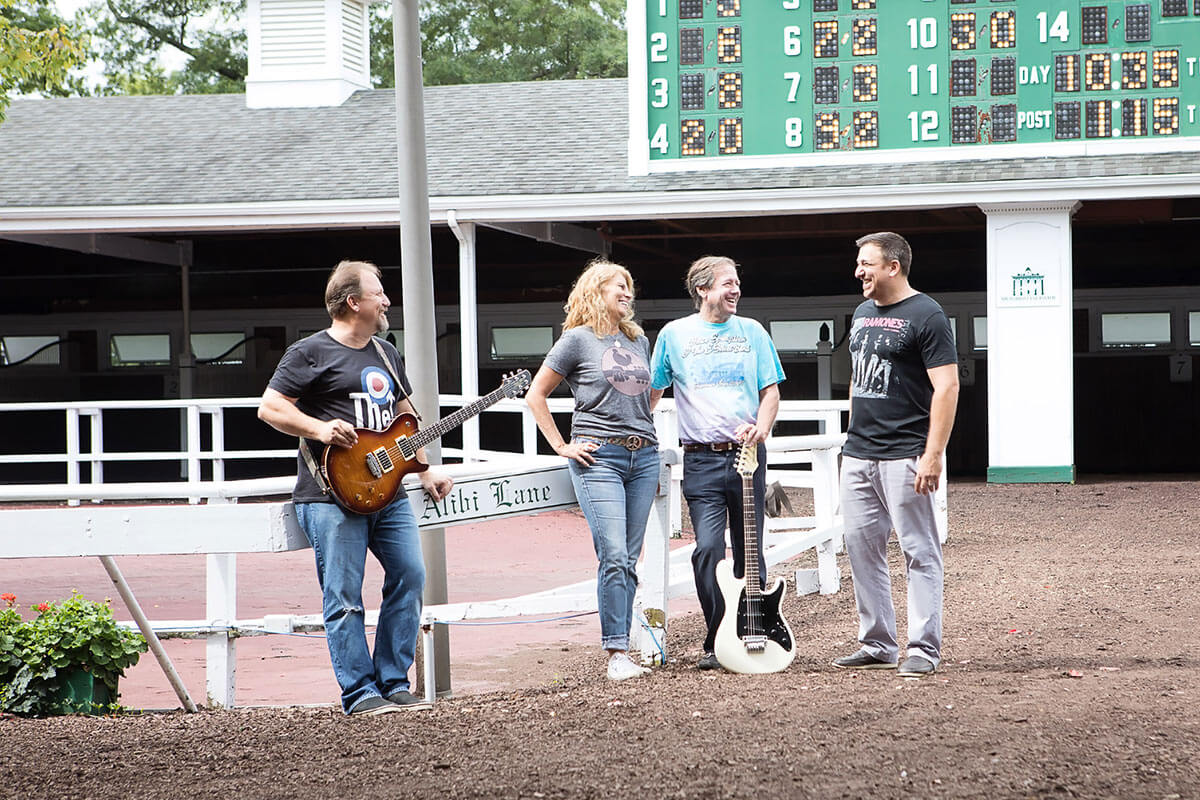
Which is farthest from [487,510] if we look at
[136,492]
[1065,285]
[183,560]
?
[1065,285]

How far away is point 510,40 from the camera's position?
37.3 m

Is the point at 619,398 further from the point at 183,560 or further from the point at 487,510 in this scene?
the point at 183,560

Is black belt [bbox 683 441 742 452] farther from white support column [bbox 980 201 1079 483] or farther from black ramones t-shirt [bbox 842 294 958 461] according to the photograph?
white support column [bbox 980 201 1079 483]

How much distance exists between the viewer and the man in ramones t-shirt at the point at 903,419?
5359mm

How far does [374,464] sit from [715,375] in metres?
1.48

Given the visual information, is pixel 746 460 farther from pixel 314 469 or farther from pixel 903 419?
pixel 314 469

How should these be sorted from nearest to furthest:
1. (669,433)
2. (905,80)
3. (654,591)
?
(654,591) → (669,433) → (905,80)

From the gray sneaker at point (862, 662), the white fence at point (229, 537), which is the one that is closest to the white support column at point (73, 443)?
the white fence at point (229, 537)

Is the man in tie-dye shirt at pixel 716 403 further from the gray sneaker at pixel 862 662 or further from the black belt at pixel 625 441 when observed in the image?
the gray sneaker at pixel 862 662

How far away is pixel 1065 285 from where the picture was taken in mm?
14562

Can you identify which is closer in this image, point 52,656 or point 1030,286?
point 52,656

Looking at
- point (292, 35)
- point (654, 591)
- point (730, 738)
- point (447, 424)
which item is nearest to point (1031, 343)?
point (654, 591)

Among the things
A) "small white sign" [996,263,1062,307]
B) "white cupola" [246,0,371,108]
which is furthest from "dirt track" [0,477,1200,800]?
"white cupola" [246,0,371,108]

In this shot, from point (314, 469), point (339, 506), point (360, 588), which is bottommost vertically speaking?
point (360, 588)
